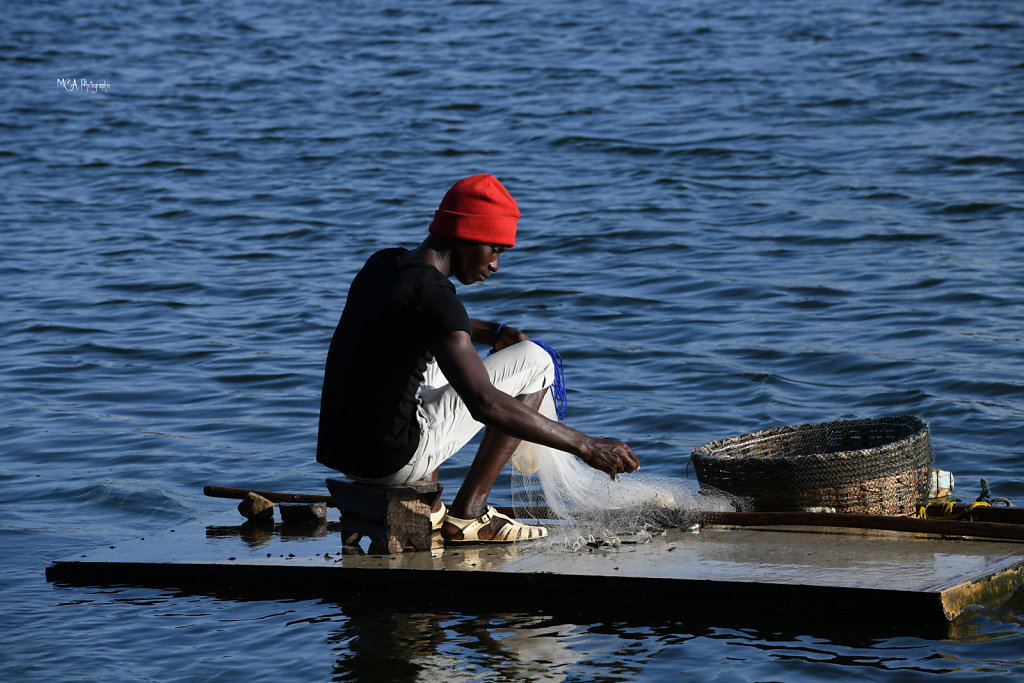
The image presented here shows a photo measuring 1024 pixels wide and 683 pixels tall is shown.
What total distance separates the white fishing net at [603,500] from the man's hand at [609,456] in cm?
60

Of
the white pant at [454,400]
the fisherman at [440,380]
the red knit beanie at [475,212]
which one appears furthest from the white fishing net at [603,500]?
the red knit beanie at [475,212]

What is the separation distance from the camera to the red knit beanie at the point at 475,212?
489 cm

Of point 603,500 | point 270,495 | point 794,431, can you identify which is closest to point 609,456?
point 603,500

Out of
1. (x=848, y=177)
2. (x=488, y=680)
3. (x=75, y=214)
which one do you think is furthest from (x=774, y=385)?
(x=75, y=214)

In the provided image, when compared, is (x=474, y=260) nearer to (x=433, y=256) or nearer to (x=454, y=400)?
(x=433, y=256)

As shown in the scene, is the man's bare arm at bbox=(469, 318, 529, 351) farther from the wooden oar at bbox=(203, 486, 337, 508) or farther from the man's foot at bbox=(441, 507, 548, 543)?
the wooden oar at bbox=(203, 486, 337, 508)

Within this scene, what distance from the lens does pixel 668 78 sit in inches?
763

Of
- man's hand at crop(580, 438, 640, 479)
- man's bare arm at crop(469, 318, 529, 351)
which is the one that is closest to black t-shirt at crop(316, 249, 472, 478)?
man's bare arm at crop(469, 318, 529, 351)

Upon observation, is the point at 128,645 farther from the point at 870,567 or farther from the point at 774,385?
the point at 774,385

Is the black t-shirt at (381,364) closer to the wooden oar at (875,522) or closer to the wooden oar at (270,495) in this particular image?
the wooden oar at (270,495)

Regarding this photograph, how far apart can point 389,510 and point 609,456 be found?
98cm

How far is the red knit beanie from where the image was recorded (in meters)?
4.89

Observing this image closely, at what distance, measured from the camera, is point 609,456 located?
15.5ft

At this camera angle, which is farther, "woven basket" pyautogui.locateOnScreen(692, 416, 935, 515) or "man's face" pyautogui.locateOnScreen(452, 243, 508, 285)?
"woven basket" pyautogui.locateOnScreen(692, 416, 935, 515)
